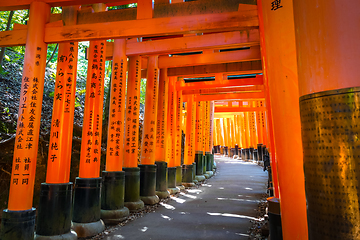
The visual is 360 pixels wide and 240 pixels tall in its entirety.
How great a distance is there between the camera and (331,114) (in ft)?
5.08

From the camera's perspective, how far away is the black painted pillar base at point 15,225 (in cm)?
399

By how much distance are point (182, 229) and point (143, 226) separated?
829 mm

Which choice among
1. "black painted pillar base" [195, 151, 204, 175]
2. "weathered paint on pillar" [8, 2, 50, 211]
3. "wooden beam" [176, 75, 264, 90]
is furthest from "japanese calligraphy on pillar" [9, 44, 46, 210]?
"black painted pillar base" [195, 151, 204, 175]

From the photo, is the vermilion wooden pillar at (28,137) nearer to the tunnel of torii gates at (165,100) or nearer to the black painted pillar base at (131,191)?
the tunnel of torii gates at (165,100)

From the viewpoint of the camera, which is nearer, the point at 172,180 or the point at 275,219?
the point at 275,219

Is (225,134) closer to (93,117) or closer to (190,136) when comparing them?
(190,136)

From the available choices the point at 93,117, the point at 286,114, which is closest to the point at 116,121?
the point at 93,117

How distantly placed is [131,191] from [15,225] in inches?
127

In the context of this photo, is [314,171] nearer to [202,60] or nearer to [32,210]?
[32,210]

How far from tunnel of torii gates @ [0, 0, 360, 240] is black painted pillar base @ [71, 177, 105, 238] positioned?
0.06ft

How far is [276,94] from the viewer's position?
3.08 meters

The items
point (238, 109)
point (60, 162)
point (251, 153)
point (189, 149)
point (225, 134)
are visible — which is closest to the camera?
point (60, 162)

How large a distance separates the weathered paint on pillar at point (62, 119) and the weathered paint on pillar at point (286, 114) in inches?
133

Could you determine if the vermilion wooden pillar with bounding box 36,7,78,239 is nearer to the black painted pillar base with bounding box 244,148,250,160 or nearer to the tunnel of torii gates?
the tunnel of torii gates
